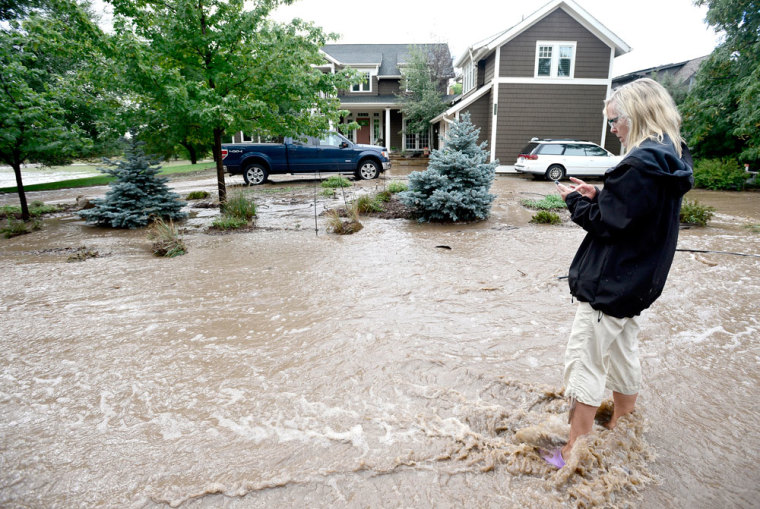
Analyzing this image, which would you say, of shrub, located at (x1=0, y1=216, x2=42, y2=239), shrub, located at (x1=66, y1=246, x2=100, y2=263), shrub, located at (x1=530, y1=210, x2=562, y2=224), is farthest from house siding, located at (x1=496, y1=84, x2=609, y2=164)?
shrub, located at (x1=0, y1=216, x2=42, y2=239)

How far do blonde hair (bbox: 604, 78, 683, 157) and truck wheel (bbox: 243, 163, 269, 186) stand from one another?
46.5ft

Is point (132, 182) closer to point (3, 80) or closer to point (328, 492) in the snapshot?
point (3, 80)

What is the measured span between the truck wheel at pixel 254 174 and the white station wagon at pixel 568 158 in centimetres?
960

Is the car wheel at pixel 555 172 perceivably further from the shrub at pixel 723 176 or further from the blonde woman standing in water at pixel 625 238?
the blonde woman standing in water at pixel 625 238

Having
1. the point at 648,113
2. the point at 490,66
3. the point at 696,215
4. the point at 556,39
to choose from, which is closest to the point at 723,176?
the point at 696,215

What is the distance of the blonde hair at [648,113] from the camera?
6.34ft

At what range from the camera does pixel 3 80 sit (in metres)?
8.03

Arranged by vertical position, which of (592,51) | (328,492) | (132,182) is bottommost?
(328,492)

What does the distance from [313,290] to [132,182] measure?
19.7 ft

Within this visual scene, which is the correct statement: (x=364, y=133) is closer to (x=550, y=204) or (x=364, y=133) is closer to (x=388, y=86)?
(x=388, y=86)

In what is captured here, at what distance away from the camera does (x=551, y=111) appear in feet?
60.2

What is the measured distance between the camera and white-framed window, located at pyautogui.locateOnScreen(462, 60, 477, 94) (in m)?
21.7

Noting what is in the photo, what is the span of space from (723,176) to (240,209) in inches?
578

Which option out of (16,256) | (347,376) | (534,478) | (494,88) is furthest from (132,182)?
(494,88)
